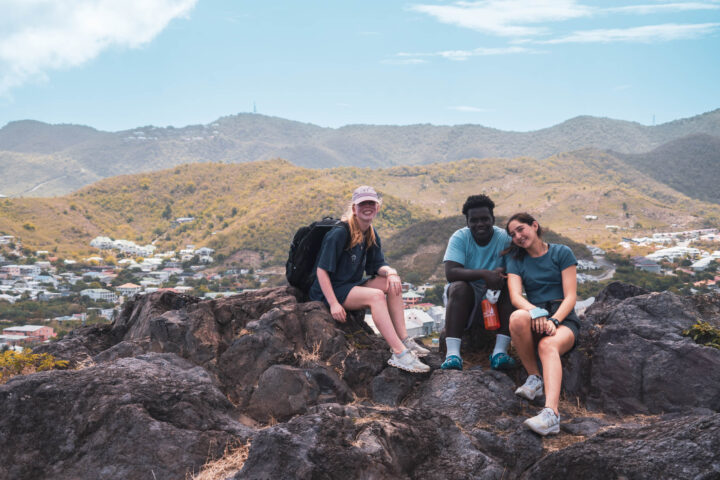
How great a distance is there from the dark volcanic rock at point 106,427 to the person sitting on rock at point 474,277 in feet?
7.64

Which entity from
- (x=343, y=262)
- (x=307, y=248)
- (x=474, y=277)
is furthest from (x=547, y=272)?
(x=307, y=248)

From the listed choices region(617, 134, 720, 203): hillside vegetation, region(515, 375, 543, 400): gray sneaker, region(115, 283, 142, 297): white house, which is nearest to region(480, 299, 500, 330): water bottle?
region(515, 375, 543, 400): gray sneaker

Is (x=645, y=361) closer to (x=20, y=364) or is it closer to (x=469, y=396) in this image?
(x=469, y=396)

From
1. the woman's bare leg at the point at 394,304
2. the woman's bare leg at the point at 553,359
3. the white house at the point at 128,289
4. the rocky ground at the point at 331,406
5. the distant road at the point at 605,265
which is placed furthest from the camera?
the white house at the point at 128,289

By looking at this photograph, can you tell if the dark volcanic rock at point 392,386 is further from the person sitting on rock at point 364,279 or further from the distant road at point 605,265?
the distant road at point 605,265

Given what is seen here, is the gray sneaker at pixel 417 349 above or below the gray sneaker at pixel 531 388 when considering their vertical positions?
above

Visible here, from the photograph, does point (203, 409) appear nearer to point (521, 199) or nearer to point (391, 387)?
point (391, 387)

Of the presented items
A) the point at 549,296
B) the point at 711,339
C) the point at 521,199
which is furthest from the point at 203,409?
the point at 521,199

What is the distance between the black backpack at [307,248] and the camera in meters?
6.14

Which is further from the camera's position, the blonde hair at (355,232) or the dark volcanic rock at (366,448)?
the blonde hair at (355,232)

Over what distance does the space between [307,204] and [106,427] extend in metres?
104

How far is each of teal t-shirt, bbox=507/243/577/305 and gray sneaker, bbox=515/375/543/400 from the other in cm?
76

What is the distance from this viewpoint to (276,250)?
91.0 metres

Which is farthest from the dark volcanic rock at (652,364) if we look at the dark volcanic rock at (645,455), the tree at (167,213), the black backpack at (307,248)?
the tree at (167,213)
